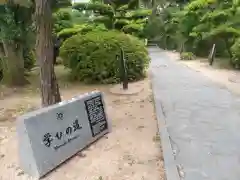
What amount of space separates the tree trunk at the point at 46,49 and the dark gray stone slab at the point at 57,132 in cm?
79

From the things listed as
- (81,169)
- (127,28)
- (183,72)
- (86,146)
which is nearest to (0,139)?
(86,146)

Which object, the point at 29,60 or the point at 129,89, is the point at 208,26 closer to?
the point at 129,89

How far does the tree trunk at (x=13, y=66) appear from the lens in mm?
7586

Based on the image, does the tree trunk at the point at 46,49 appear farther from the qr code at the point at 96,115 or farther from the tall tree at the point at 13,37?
the tall tree at the point at 13,37

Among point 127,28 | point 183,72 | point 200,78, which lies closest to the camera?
point 200,78

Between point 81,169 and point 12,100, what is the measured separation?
12.3 ft

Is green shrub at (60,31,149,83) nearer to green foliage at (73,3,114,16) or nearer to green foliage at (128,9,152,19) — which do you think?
green foliage at (73,3,114,16)

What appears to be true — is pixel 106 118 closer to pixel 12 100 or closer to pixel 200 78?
pixel 12 100

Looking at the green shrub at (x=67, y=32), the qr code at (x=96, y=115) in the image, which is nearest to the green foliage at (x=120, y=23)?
the green shrub at (x=67, y=32)

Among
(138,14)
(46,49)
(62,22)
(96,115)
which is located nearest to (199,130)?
(96,115)

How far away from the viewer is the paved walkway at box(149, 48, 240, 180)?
3.19 m

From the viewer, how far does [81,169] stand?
3.29 metres

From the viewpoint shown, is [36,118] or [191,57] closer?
[36,118]

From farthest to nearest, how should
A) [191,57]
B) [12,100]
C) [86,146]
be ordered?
[191,57]
[12,100]
[86,146]
